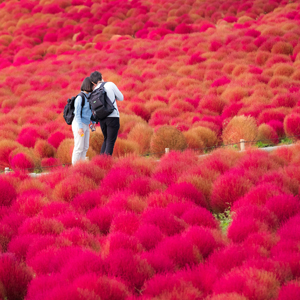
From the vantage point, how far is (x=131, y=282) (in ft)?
11.0

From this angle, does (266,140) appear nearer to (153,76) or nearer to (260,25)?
(153,76)

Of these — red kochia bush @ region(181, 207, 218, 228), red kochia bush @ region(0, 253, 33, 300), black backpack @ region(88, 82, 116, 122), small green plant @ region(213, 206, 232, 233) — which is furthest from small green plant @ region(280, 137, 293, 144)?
red kochia bush @ region(0, 253, 33, 300)

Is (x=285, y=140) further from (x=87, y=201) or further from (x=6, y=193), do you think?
(x=6, y=193)

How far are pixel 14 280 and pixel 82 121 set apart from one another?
3.59 meters

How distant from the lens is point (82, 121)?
6727 mm

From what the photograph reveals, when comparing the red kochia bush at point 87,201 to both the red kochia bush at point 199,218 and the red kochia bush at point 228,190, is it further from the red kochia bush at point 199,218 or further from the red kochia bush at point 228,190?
the red kochia bush at point 228,190

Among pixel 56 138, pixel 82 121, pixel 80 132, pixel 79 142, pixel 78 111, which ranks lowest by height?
pixel 56 138

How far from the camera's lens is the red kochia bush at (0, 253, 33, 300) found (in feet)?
11.4

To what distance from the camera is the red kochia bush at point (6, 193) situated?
210 inches

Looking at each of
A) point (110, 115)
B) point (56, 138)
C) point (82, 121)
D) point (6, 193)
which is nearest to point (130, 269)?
point (6, 193)

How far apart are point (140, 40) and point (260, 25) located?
5.57 meters

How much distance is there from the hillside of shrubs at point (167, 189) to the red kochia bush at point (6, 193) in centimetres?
2

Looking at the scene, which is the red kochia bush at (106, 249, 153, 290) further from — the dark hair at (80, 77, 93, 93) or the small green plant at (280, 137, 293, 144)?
the small green plant at (280, 137, 293, 144)

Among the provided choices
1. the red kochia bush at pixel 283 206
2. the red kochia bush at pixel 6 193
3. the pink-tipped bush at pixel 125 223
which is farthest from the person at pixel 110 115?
the red kochia bush at pixel 283 206
